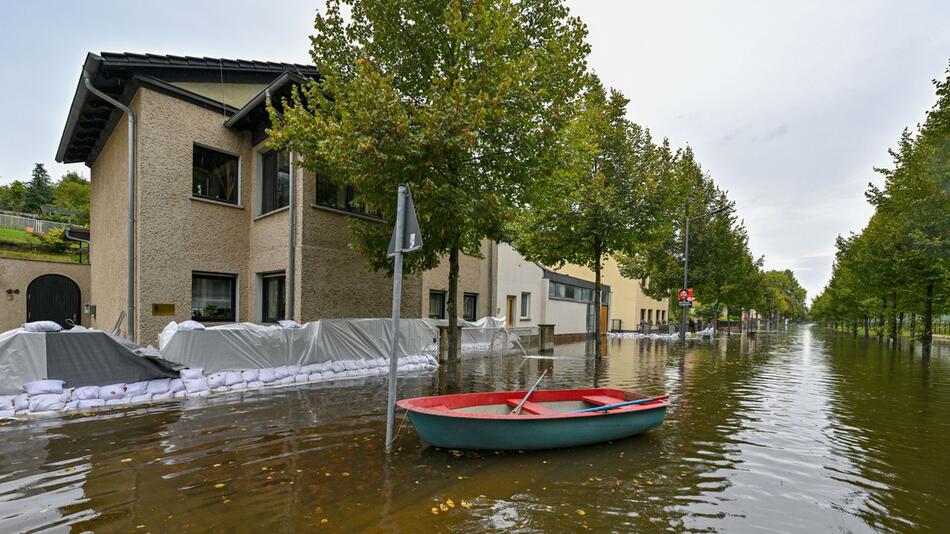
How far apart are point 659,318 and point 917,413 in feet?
145

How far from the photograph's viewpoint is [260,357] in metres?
10.3

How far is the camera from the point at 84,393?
7.73m

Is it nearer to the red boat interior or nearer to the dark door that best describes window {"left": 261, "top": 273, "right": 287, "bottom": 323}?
the dark door

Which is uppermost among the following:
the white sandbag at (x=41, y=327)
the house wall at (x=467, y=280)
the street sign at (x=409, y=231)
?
the street sign at (x=409, y=231)

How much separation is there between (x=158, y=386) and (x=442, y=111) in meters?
7.12

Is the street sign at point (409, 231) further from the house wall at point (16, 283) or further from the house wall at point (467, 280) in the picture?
the house wall at point (16, 283)

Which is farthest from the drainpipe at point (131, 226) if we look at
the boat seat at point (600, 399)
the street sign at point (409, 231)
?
the boat seat at point (600, 399)

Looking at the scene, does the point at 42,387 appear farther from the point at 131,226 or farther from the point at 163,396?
the point at 131,226

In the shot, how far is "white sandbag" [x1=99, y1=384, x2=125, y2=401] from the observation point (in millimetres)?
7895

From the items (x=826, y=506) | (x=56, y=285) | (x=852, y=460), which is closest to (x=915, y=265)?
(x=852, y=460)

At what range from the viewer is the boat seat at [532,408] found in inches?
256

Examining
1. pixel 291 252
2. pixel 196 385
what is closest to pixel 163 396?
pixel 196 385

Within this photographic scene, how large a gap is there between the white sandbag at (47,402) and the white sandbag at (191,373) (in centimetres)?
173

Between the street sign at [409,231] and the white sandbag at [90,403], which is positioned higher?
the street sign at [409,231]
